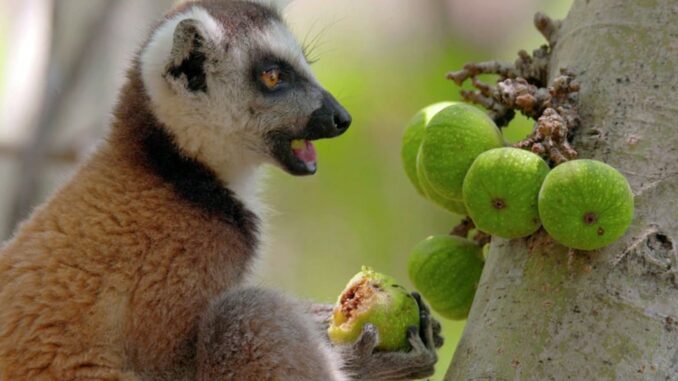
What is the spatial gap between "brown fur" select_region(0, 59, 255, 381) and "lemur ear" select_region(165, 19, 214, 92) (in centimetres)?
61

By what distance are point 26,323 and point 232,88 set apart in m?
1.73

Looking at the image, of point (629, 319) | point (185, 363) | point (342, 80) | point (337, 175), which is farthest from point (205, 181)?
point (337, 175)

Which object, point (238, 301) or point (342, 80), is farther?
point (342, 80)

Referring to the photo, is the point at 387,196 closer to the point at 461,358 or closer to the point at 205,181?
the point at 205,181

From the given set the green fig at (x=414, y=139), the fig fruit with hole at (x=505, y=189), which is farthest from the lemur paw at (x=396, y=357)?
the fig fruit with hole at (x=505, y=189)

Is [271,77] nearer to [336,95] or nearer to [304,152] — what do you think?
[304,152]

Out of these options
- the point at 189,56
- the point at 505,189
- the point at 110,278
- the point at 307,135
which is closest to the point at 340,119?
the point at 307,135

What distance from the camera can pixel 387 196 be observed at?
10.5 meters

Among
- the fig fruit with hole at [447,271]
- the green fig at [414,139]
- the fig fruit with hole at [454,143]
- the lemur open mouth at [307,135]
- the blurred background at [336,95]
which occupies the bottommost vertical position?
the blurred background at [336,95]

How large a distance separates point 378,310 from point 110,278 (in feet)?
3.87

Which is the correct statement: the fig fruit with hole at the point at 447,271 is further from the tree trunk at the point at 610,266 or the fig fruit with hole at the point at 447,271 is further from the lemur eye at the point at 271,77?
the lemur eye at the point at 271,77

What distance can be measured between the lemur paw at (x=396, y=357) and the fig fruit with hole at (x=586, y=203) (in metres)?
1.20

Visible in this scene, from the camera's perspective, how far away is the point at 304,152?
18.3 ft

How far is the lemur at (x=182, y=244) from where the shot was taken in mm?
4332
